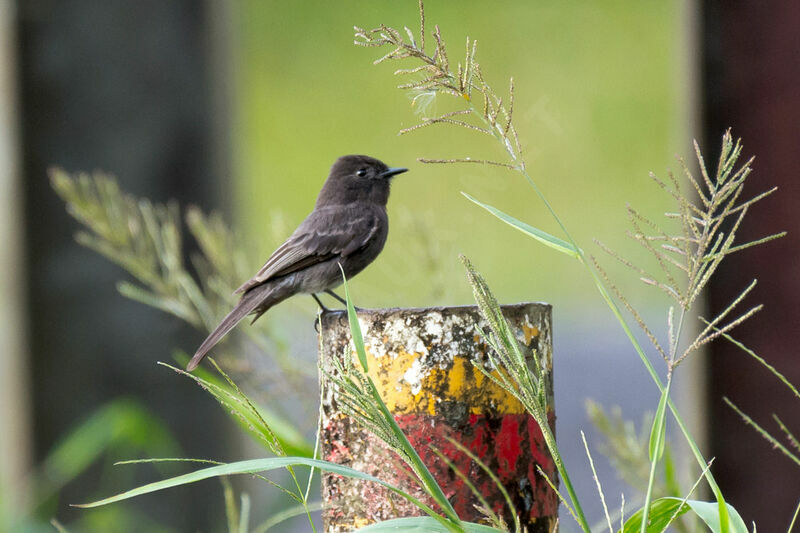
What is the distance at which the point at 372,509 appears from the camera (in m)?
1.67

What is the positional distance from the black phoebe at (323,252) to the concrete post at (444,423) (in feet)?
4.10

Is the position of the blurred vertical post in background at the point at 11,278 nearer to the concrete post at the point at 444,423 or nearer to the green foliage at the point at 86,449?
the green foliage at the point at 86,449

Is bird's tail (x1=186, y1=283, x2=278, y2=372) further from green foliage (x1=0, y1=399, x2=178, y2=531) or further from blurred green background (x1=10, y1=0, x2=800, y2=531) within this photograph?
green foliage (x1=0, y1=399, x2=178, y2=531)

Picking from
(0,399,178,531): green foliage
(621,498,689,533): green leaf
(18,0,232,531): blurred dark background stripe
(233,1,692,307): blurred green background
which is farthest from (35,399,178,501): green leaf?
(233,1,692,307): blurred green background

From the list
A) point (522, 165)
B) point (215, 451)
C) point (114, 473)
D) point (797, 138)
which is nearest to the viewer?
point (522, 165)

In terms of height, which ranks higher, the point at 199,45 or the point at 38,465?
the point at 199,45

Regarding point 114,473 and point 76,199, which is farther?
point 114,473

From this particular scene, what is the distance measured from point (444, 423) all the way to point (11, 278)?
11.9 ft

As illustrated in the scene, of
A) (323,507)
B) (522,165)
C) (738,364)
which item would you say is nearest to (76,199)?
(323,507)

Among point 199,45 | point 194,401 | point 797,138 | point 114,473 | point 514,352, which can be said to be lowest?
point 114,473

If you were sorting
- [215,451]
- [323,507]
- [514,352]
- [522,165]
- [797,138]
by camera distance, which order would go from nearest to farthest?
[514,352] < [522,165] < [323,507] < [797,138] < [215,451]

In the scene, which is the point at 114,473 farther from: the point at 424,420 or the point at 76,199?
the point at 424,420

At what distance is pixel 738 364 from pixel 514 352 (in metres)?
1.94

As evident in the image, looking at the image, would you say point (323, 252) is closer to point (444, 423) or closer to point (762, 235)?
point (762, 235)
